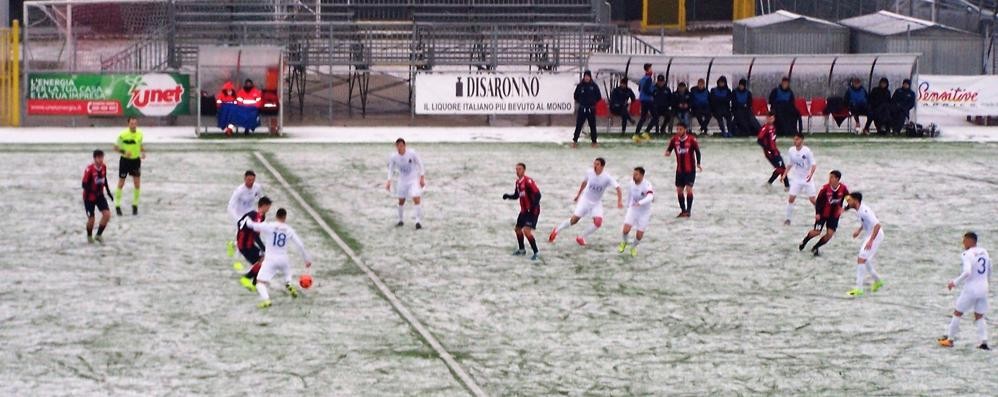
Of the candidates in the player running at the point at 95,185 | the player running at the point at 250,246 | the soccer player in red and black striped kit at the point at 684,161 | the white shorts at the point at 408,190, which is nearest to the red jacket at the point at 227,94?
the white shorts at the point at 408,190

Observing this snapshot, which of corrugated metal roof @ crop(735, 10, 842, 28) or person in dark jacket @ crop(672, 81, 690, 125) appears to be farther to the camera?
corrugated metal roof @ crop(735, 10, 842, 28)

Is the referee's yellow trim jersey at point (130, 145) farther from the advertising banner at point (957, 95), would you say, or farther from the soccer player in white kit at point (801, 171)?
the advertising banner at point (957, 95)

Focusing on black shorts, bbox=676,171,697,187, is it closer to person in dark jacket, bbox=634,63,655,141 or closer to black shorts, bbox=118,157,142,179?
black shorts, bbox=118,157,142,179

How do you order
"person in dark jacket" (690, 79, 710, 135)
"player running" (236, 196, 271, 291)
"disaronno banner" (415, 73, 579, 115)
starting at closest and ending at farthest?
"player running" (236, 196, 271, 291) < "person in dark jacket" (690, 79, 710, 135) < "disaronno banner" (415, 73, 579, 115)

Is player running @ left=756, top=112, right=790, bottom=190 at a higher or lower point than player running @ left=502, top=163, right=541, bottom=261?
higher

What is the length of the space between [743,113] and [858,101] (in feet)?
11.0

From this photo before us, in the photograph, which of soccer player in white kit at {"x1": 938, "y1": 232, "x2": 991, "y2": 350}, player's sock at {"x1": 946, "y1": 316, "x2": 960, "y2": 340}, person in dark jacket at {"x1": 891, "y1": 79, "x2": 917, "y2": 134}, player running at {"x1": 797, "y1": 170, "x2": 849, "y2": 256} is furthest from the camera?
person in dark jacket at {"x1": 891, "y1": 79, "x2": 917, "y2": 134}

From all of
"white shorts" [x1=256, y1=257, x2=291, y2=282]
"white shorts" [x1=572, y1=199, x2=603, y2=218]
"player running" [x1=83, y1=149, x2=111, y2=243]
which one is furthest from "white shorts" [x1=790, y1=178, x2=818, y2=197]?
"player running" [x1=83, y1=149, x2=111, y2=243]

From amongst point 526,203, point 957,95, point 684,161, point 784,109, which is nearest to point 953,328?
point 526,203

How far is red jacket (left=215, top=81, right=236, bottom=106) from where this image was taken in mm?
43500

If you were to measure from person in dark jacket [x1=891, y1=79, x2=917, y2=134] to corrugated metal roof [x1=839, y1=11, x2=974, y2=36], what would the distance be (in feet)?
15.7

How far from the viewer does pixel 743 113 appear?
44344 mm

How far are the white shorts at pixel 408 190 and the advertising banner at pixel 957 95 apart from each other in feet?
69.0

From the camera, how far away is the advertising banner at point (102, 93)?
149ft
